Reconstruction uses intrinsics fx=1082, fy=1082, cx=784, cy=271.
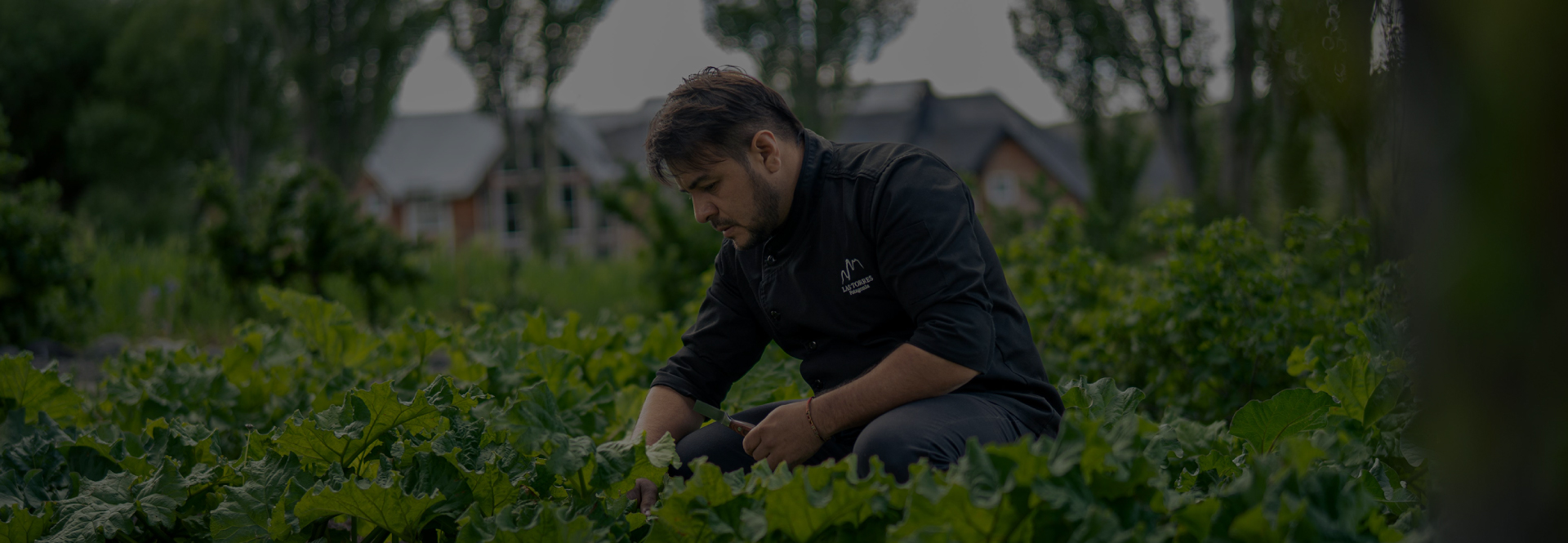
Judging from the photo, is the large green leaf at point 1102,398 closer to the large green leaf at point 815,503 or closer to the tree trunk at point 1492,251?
the large green leaf at point 815,503

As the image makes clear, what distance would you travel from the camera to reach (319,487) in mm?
2016

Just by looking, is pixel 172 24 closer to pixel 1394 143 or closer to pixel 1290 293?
pixel 1290 293

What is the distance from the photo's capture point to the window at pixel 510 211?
38.0 m

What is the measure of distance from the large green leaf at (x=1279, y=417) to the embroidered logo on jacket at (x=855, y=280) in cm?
79

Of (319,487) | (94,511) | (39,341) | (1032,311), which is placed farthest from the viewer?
(39,341)

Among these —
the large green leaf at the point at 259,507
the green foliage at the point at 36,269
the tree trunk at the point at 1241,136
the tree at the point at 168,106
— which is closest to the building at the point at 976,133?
the tree at the point at 168,106

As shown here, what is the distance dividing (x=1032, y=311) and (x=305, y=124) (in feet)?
66.2

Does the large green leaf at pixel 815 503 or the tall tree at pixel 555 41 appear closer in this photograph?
the large green leaf at pixel 815 503

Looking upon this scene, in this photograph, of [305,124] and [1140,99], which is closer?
[1140,99]

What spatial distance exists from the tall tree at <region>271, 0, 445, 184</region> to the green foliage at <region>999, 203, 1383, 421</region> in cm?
1923

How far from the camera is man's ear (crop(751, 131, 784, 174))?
90.9 inches

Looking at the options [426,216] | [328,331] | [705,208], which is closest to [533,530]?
[705,208]

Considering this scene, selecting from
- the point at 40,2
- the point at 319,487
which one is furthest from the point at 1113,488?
the point at 40,2

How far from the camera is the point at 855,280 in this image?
2324 millimetres
